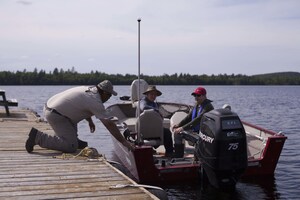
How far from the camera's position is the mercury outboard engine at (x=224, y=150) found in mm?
6109

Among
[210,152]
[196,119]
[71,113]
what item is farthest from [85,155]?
[196,119]

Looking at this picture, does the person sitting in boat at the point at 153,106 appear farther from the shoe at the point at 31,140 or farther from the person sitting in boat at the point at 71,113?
the shoe at the point at 31,140

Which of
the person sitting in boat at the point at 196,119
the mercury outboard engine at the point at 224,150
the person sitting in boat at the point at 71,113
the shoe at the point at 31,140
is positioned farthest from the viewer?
the person sitting in boat at the point at 196,119

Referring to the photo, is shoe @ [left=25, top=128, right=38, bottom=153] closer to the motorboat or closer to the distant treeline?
the motorboat

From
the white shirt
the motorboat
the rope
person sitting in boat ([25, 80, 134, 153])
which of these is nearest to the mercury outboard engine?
the motorboat

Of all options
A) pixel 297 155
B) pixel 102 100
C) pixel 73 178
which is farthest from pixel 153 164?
A: pixel 297 155

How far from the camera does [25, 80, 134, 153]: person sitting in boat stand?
622cm

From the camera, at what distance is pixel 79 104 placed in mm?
6438

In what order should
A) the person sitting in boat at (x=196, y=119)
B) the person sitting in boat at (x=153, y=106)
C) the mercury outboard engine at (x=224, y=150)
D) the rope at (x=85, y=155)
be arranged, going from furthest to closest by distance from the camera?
the person sitting in boat at (x=153, y=106) < the person sitting in boat at (x=196, y=119) < the rope at (x=85, y=155) < the mercury outboard engine at (x=224, y=150)

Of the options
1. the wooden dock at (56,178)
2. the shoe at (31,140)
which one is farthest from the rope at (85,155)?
the shoe at (31,140)

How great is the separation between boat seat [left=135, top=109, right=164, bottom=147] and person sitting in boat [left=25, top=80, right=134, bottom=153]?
1.08 m

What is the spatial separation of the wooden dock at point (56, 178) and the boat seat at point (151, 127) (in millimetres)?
1604

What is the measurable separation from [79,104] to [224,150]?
7.40 ft

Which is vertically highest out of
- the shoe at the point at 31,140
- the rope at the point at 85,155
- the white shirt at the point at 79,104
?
the white shirt at the point at 79,104
